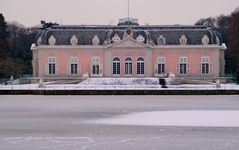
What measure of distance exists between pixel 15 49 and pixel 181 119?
203 feet

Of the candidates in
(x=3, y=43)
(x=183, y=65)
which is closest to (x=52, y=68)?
(x=3, y=43)

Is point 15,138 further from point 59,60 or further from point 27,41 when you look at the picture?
point 27,41

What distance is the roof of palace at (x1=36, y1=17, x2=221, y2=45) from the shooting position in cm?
6034

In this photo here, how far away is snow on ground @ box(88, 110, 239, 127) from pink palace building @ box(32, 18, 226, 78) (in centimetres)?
3876

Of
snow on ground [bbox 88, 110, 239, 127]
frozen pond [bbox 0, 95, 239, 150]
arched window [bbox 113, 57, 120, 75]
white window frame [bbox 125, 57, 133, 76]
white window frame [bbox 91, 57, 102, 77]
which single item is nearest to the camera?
frozen pond [bbox 0, 95, 239, 150]

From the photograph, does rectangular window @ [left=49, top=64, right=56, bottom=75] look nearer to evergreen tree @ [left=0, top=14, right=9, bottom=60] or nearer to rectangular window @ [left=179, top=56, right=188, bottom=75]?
evergreen tree @ [left=0, top=14, right=9, bottom=60]

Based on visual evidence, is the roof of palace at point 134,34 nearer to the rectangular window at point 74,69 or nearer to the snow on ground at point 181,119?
the rectangular window at point 74,69

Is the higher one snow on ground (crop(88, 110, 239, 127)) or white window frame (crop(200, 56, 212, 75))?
white window frame (crop(200, 56, 212, 75))

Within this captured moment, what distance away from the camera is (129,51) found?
60.7 metres

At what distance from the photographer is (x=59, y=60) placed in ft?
201

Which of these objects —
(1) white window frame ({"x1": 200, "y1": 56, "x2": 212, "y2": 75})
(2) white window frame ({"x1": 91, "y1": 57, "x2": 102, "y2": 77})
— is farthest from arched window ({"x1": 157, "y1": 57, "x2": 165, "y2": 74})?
(2) white window frame ({"x1": 91, "y1": 57, "x2": 102, "y2": 77})

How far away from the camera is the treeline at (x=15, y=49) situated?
199 feet

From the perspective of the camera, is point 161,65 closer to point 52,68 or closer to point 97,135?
point 52,68

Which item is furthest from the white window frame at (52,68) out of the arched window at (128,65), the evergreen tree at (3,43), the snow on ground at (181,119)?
the snow on ground at (181,119)
